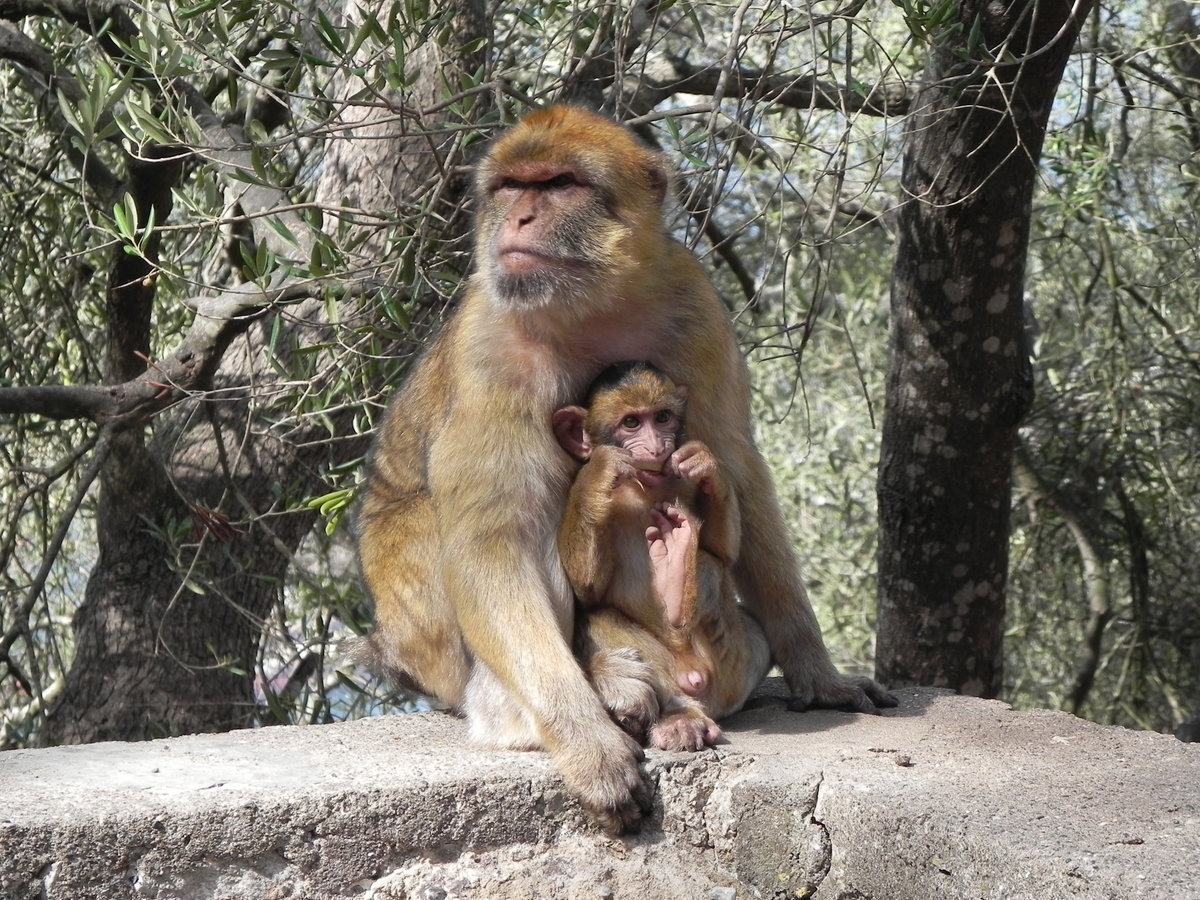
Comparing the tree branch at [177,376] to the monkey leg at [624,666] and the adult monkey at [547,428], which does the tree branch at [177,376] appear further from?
the monkey leg at [624,666]

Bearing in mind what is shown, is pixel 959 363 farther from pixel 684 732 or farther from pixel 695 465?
pixel 684 732

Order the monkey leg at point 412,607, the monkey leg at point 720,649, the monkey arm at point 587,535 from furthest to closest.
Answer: the monkey leg at point 412,607
the monkey leg at point 720,649
the monkey arm at point 587,535

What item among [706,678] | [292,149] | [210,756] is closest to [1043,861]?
[706,678]

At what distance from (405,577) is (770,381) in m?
6.00

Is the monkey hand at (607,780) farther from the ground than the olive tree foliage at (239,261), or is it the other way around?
the olive tree foliage at (239,261)

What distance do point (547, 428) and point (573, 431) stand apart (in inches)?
4.1

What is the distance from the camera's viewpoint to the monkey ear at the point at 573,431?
3.53m

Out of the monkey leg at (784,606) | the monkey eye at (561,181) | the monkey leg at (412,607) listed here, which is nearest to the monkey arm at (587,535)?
the monkey leg at (412,607)

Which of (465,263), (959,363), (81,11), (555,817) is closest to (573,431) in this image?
(555,817)

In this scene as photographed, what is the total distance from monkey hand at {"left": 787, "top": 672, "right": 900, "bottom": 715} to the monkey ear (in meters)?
0.94

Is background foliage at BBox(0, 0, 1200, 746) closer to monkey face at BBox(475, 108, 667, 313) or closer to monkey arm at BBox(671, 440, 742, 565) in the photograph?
monkey face at BBox(475, 108, 667, 313)

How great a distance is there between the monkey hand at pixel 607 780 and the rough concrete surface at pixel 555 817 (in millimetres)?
47

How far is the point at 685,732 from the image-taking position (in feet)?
10.7

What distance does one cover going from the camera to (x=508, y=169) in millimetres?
3488
